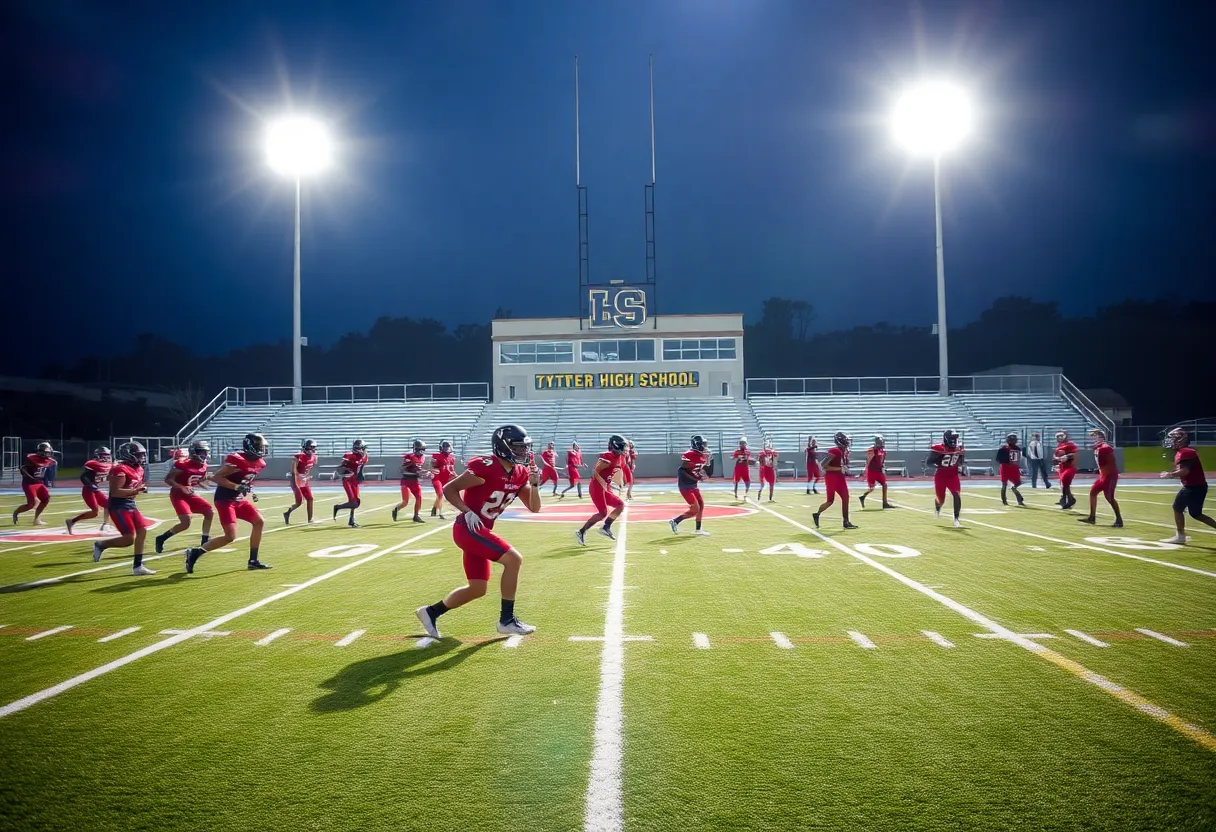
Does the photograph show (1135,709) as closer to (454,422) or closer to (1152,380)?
(454,422)

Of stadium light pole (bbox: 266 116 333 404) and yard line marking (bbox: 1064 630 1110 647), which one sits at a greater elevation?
stadium light pole (bbox: 266 116 333 404)

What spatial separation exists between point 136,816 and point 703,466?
11593 millimetres

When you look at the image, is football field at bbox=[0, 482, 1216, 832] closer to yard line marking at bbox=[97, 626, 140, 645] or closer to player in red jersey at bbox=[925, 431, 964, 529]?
yard line marking at bbox=[97, 626, 140, 645]

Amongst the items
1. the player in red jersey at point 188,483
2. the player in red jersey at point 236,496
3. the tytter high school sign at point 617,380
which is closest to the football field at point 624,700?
the player in red jersey at point 236,496

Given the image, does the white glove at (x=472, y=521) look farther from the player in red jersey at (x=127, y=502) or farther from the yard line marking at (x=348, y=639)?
the player in red jersey at (x=127, y=502)

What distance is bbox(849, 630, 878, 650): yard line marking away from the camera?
6210 mm

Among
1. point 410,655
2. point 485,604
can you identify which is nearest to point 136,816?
point 410,655

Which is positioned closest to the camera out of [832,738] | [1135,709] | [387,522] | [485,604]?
[832,738]

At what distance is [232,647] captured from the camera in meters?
6.36

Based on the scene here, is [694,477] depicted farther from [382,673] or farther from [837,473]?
[382,673]

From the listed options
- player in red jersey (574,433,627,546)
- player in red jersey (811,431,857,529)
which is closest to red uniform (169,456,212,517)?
player in red jersey (574,433,627,546)

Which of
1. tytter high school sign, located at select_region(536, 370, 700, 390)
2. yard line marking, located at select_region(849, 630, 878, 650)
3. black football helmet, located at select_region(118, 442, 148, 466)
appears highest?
tytter high school sign, located at select_region(536, 370, 700, 390)

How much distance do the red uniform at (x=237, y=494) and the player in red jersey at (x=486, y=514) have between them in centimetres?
495

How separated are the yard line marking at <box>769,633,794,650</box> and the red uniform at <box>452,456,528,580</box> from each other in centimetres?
257
